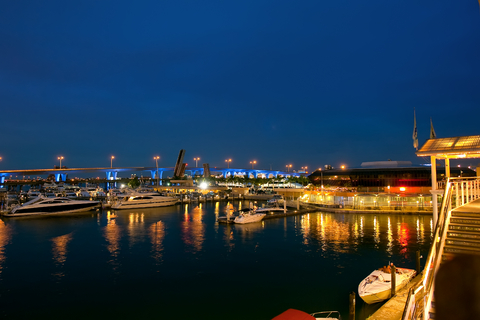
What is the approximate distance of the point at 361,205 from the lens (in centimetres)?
4647

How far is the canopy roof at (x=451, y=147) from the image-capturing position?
41.8 ft

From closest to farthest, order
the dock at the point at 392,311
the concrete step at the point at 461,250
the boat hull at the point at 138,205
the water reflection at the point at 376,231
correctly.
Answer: the concrete step at the point at 461,250 → the dock at the point at 392,311 → the water reflection at the point at 376,231 → the boat hull at the point at 138,205

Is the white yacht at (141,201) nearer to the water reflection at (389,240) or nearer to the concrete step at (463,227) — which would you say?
the water reflection at (389,240)

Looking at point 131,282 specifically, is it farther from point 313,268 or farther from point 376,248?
point 376,248

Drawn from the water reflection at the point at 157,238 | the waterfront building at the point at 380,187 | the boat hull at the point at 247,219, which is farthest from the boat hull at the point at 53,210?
the waterfront building at the point at 380,187

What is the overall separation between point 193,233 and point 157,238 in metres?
4.18

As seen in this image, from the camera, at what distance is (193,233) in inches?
1259

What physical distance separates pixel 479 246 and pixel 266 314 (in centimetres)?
885

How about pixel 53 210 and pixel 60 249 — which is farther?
pixel 53 210

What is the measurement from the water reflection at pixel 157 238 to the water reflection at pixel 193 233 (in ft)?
7.40

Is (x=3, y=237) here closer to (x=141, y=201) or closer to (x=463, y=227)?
(x=141, y=201)

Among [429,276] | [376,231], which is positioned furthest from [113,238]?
[429,276]

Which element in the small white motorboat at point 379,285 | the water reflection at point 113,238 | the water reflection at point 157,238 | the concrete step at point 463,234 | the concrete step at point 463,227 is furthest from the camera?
the water reflection at point 157,238

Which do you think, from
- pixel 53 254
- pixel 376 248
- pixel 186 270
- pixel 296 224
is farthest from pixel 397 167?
pixel 53 254
